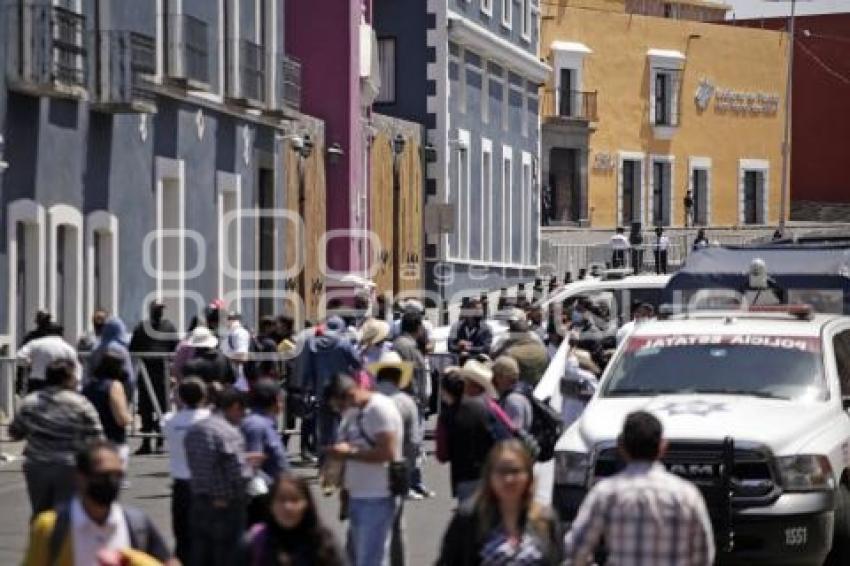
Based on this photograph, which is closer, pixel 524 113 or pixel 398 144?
pixel 398 144

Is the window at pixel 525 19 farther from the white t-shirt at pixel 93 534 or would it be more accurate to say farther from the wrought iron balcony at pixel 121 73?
the white t-shirt at pixel 93 534

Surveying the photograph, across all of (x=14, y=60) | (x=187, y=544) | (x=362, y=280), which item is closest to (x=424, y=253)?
(x=362, y=280)

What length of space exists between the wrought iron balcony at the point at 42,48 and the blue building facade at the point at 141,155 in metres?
0.02

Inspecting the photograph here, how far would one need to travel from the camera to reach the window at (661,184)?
7788 centimetres

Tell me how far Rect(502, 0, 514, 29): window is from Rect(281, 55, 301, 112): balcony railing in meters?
19.4

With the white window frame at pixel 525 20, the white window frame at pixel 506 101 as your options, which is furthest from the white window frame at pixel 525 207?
the white window frame at pixel 525 20

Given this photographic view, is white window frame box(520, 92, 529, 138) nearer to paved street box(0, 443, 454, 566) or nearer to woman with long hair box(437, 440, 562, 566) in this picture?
paved street box(0, 443, 454, 566)

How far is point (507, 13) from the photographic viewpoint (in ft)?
196

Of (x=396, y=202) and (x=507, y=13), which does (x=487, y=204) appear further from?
(x=396, y=202)

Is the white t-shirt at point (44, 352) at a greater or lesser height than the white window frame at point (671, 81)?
lesser

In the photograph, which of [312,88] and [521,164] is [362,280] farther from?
[521,164]

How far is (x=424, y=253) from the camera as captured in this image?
53.1 m

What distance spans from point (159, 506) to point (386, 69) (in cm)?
3372

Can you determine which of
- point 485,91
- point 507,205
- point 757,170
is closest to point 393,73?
point 485,91
